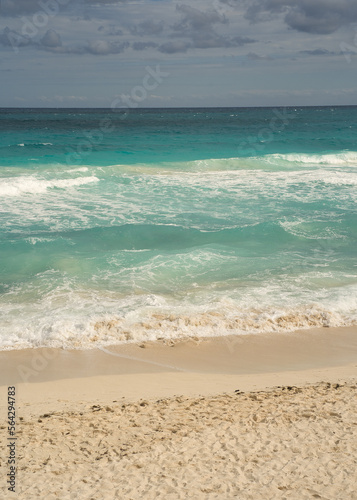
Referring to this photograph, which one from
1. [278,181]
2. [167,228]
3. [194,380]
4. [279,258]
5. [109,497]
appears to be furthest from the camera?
[278,181]

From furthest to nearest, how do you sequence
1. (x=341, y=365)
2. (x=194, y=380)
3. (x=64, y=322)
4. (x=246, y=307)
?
1. (x=246, y=307)
2. (x=64, y=322)
3. (x=341, y=365)
4. (x=194, y=380)

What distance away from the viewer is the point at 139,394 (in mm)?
7324

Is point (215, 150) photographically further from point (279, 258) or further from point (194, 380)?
point (194, 380)

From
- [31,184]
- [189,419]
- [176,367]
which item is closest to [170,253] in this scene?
[176,367]

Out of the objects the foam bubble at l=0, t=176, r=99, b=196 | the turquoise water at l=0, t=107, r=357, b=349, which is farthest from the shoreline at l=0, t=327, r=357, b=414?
the foam bubble at l=0, t=176, r=99, b=196

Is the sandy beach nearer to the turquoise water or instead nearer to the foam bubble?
the turquoise water

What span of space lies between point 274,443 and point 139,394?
2.17 meters

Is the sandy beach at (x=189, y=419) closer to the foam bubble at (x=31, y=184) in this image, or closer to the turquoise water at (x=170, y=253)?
the turquoise water at (x=170, y=253)

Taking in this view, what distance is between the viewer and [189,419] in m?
6.42

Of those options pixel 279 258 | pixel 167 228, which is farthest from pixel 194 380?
pixel 167 228

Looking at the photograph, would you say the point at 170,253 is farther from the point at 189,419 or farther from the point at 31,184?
the point at 31,184

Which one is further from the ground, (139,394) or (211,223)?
(211,223)

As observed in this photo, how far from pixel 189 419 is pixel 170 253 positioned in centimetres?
760

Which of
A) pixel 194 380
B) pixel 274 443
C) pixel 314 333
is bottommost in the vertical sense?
pixel 274 443
